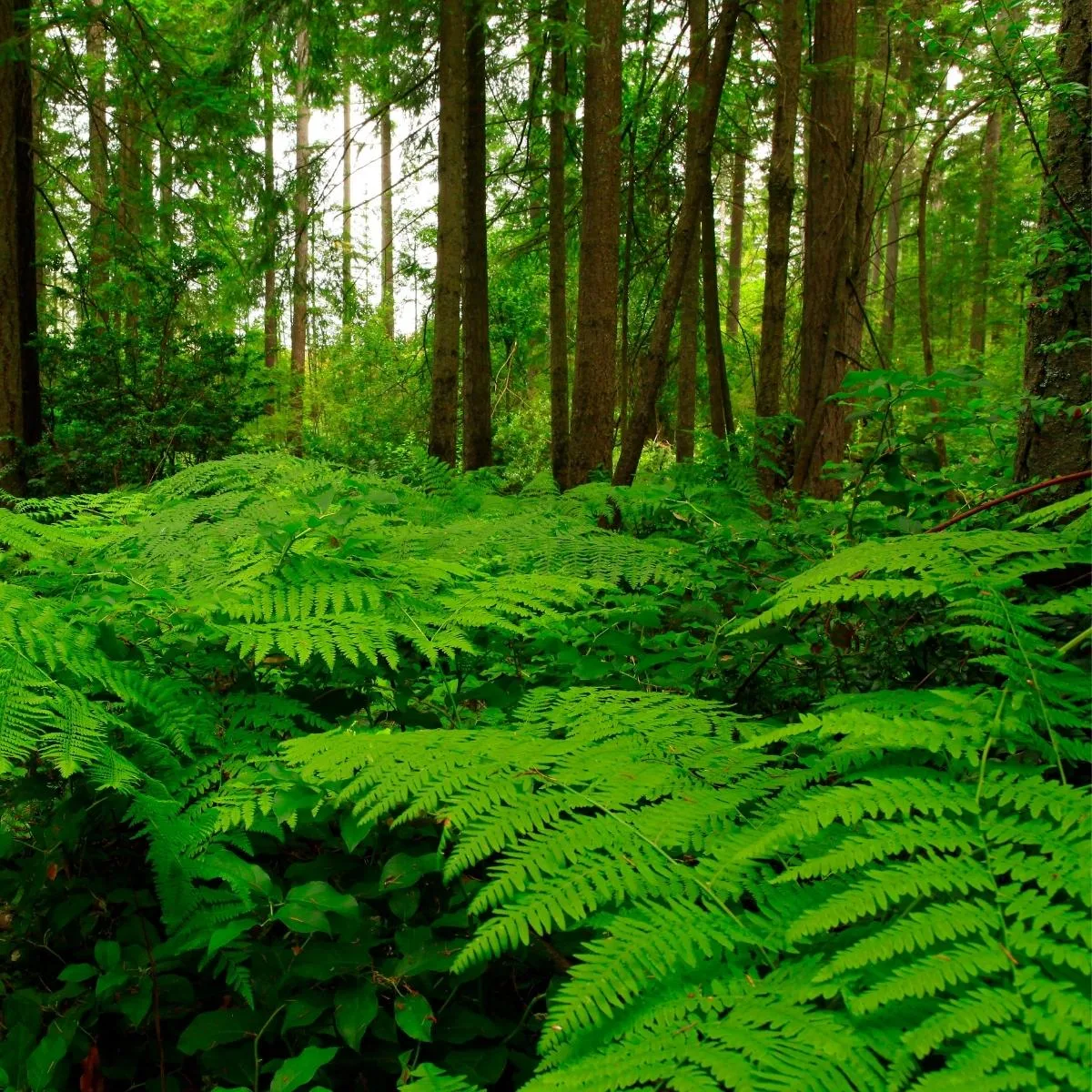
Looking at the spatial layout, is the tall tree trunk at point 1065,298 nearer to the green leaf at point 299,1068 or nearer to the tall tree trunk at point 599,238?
the green leaf at point 299,1068

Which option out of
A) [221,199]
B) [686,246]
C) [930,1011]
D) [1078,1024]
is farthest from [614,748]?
[221,199]

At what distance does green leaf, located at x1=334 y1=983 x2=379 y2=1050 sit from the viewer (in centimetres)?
143

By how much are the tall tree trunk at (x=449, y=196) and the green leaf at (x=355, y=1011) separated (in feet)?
21.4

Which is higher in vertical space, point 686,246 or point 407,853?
point 686,246

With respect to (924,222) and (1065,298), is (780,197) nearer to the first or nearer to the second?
(924,222)

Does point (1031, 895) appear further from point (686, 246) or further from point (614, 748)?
point (686, 246)

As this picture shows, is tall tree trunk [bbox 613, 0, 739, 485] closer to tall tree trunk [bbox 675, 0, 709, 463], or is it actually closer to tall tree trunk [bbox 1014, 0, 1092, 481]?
tall tree trunk [bbox 675, 0, 709, 463]

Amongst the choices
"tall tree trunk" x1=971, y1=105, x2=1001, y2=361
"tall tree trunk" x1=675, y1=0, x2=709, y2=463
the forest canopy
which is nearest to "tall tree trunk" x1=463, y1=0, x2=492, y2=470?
"tall tree trunk" x1=675, y1=0, x2=709, y2=463

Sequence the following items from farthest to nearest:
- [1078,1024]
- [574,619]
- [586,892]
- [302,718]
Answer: [574,619]
[302,718]
[586,892]
[1078,1024]

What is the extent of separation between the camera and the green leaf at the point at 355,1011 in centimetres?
143

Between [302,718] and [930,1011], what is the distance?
1601 mm

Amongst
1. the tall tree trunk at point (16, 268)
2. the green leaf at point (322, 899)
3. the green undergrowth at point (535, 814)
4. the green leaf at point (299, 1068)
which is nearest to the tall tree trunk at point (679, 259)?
the green undergrowth at point (535, 814)

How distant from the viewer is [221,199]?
9.72 meters

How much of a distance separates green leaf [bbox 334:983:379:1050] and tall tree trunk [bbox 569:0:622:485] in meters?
4.92
